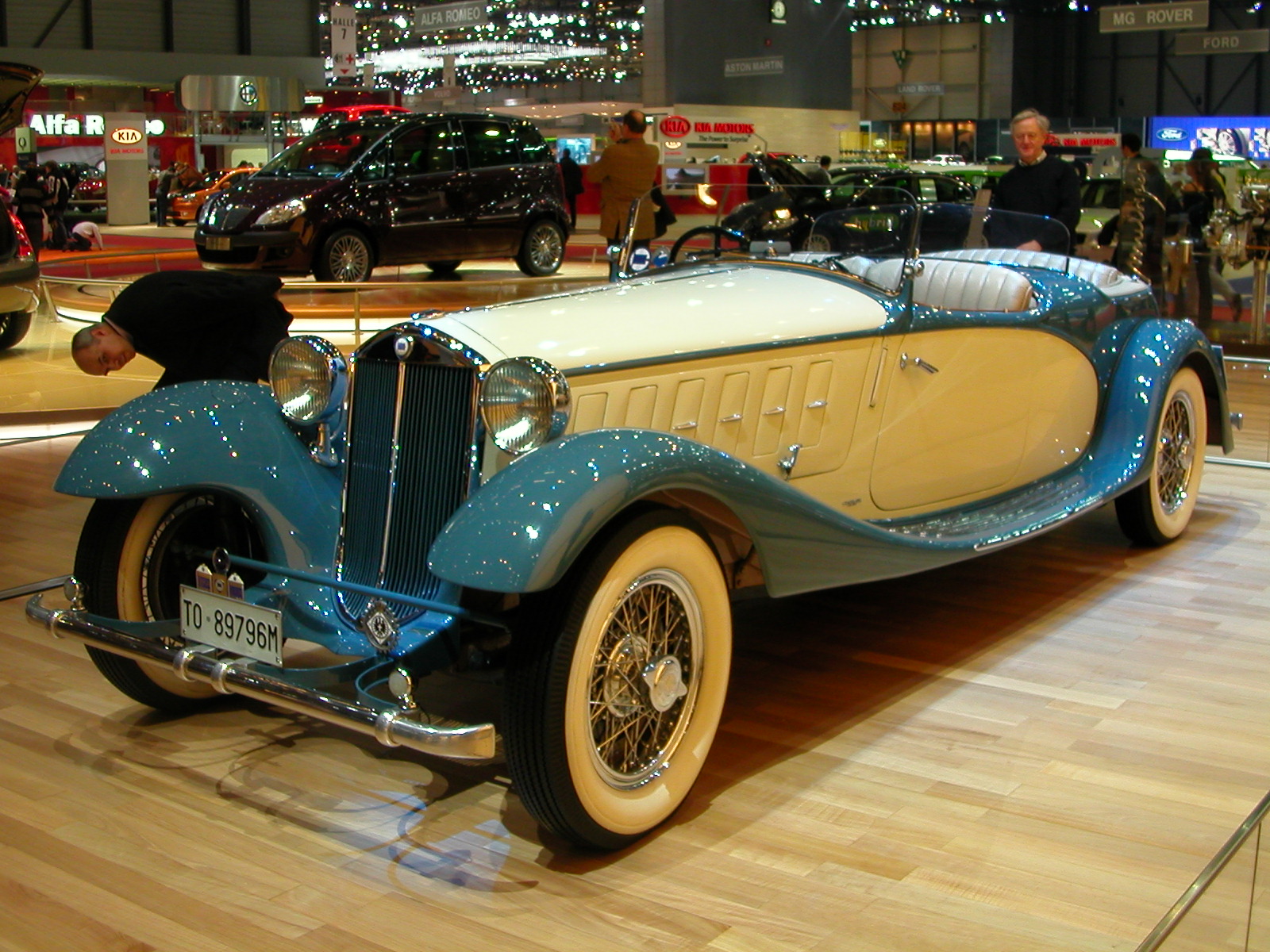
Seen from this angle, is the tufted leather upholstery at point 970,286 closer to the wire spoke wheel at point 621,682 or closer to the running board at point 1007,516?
the running board at point 1007,516

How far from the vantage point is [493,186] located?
1160 centimetres

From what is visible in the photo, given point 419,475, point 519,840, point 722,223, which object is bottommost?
point 519,840

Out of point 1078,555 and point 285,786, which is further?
point 1078,555

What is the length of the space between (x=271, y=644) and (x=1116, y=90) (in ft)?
119

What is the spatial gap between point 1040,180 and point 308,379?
12.4 ft

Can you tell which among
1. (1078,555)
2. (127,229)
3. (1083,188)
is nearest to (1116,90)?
(1083,188)

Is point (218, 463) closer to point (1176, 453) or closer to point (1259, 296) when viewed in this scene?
point (1176, 453)

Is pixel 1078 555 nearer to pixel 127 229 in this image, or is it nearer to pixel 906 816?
pixel 906 816

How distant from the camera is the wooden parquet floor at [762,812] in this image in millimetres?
2480

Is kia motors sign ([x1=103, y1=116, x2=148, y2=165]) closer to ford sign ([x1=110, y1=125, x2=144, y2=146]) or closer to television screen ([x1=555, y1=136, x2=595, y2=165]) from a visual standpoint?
ford sign ([x1=110, y1=125, x2=144, y2=146])

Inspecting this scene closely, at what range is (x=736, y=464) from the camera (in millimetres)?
2932

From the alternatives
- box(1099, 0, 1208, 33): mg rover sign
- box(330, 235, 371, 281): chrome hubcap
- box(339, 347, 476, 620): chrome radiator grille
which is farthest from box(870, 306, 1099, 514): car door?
box(1099, 0, 1208, 33): mg rover sign

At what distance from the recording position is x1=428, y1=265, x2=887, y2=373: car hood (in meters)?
3.12

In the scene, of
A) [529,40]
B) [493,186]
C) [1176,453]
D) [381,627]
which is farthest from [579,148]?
[381,627]
